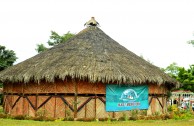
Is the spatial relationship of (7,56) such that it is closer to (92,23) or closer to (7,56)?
(7,56)

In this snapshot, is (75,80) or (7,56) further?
(7,56)

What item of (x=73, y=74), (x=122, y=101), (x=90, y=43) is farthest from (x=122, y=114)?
(x=90, y=43)

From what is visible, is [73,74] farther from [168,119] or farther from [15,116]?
[168,119]

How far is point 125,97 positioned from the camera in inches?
723

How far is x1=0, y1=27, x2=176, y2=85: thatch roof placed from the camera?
17000mm

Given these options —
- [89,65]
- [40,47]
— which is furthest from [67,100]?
[40,47]

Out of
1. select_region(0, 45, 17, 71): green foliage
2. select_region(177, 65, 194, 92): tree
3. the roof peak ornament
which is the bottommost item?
select_region(177, 65, 194, 92): tree

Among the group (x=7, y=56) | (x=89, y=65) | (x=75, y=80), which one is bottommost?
(x=75, y=80)

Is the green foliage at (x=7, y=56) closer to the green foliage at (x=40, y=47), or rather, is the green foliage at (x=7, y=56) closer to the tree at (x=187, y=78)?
the green foliage at (x=40, y=47)

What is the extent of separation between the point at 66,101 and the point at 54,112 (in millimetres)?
877

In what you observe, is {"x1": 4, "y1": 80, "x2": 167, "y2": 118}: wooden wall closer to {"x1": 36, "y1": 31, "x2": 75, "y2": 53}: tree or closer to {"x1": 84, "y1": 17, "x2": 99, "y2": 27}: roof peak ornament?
{"x1": 84, "y1": 17, "x2": 99, "y2": 27}: roof peak ornament

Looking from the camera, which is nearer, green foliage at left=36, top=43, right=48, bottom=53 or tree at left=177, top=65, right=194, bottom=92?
tree at left=177, top=65, right=194, bottom=92

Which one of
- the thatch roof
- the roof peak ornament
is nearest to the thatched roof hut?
the thatch roof

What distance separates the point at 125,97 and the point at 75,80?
9.81 ft
